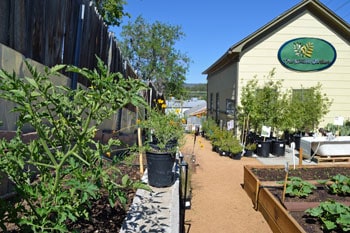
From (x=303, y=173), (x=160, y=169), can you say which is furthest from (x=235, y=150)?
(x=160, y=169)

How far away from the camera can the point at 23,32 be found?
7.63 feet

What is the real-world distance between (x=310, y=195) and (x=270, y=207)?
2.76 ft

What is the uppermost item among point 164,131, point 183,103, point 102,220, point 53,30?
point 53,30

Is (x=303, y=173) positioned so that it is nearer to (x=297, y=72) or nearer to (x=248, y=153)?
(x=248, y=153)

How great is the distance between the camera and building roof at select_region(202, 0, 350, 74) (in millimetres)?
12133

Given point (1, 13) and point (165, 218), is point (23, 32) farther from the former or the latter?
point (165, 218)

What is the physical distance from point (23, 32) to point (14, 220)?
1.50 meters

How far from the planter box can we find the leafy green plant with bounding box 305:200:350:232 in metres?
0.33

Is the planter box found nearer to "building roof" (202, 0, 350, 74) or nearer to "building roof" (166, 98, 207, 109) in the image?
"building roof" (166, 98, 207, 109)

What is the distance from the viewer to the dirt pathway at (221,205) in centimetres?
432

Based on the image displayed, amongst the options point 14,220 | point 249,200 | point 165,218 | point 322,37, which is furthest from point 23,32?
point 322,37

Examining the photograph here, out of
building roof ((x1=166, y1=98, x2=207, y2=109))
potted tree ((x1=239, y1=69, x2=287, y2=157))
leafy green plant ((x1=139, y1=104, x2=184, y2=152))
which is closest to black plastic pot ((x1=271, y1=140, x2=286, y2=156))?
potted tree ((x1=239, y1=69, x2=287, y2=157))

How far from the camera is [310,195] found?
4770mm

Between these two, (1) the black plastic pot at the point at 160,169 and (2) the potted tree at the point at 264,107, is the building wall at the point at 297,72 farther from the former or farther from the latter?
(1) the black plastic pot at the point at 160,169
